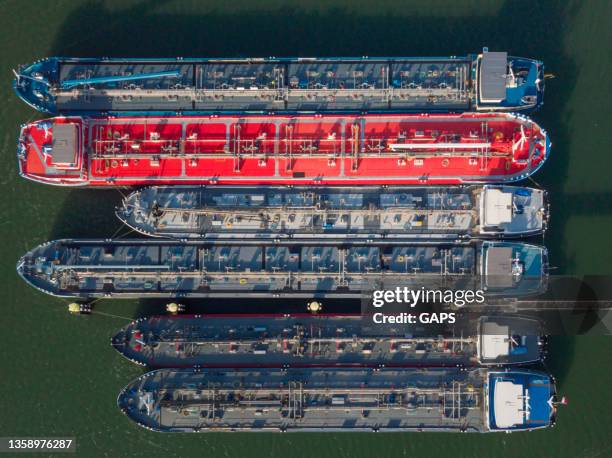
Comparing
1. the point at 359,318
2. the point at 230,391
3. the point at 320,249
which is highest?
the point at 320,249

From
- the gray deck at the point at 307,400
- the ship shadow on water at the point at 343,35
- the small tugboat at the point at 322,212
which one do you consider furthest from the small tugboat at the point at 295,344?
the ship shadow on water at the point at 343,35

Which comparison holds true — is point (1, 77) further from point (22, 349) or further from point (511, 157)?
point (511, 157)

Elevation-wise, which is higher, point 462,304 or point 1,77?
point 1,77

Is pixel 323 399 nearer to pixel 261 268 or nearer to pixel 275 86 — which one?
pixel 261 268

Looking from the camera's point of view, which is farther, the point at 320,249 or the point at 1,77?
the point at 1,77

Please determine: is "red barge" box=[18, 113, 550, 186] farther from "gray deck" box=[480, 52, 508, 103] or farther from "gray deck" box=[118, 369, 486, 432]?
"gray deck" box=[118, 369, 486, 432]

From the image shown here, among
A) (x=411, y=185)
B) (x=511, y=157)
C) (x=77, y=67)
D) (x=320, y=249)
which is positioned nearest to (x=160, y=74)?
(x=77, y=67)

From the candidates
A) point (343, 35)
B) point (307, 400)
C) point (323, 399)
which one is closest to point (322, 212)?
point (323, 399)
